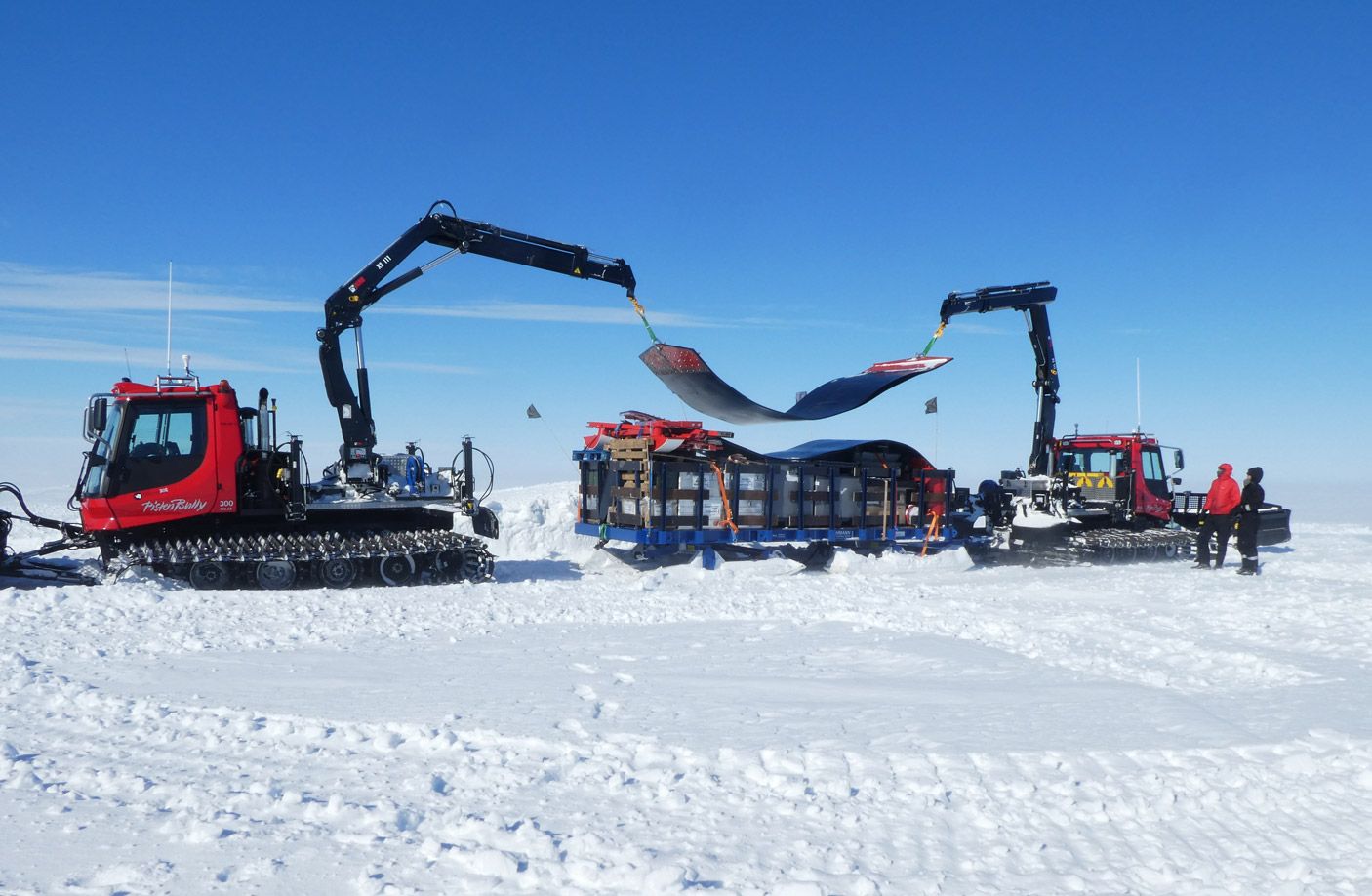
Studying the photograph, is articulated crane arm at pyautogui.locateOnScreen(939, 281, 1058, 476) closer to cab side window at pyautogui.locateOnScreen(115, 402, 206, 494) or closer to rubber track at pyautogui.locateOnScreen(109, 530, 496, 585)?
Answer: rubber track at pyautogui.locateOnScreen(109, 530, 496, 585)

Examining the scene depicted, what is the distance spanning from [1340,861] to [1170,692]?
9.10 feet

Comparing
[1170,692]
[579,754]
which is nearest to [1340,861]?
[1170,692]

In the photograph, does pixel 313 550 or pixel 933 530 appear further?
pixel 933 530

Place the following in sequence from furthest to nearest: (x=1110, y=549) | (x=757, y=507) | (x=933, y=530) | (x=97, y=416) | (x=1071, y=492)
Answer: (x=1071, y=492), (x=1110, y=549), (x=933, y=530), (x=757, y=507), (x=97, y=416)

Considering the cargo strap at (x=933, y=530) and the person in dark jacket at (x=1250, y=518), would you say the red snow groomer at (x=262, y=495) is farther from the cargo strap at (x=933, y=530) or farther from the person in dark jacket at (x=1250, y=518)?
the person in dark jacket at (x=1250, y=518)

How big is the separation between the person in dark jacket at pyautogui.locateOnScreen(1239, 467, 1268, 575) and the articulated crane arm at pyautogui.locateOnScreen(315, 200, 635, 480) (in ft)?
36.2

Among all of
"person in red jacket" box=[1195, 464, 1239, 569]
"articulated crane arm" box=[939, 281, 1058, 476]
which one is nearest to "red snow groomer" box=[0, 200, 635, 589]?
"articulated crane arm" box=[939, 281, 1058, 476]

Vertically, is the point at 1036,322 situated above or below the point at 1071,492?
above

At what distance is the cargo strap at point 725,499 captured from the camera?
14.3 metres

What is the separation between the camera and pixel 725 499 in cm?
1431

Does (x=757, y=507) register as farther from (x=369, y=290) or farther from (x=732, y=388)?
(x=369, y=290)

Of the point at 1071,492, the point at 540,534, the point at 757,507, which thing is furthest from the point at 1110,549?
the point at 540,534

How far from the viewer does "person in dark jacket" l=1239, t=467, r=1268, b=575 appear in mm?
14477

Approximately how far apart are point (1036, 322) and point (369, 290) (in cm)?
1200
